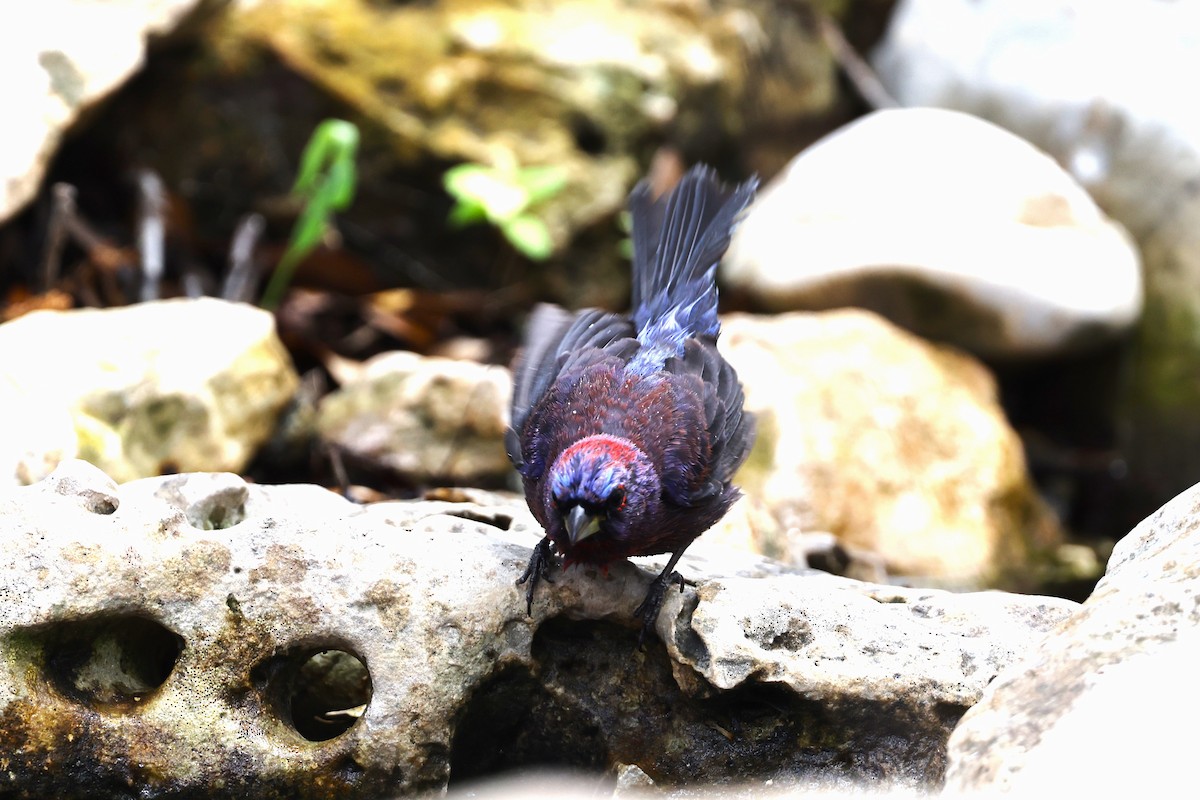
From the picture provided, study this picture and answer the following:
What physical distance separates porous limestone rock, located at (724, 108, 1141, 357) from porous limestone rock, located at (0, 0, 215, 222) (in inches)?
115

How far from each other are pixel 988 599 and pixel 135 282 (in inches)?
150

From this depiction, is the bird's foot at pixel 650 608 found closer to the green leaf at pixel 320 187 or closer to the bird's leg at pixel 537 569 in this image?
the bird's leg at pixel 537 569

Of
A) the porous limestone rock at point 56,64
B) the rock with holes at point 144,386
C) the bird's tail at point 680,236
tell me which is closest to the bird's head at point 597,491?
the bird's tail at point 680,236

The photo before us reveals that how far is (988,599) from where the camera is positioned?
2.68 metres

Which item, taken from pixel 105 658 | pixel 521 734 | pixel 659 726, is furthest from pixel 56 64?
pixel 659 726

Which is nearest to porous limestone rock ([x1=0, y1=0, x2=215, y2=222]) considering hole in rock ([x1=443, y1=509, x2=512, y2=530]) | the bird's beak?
hole in rock ([x1=443, y1=509, x2=512, y2=530])

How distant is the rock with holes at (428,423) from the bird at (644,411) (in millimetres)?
907

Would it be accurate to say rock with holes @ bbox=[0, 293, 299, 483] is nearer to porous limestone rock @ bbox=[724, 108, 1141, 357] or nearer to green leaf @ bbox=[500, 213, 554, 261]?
green leaf @ bbox=[500, 213, 554, 261]

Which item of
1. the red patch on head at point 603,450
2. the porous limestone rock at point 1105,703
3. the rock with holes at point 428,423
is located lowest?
the rock with holes at point 428,423

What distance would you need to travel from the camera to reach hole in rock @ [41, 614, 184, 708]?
2.39m

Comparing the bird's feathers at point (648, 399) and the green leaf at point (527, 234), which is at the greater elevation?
the bird's feathers at point (648, 399)

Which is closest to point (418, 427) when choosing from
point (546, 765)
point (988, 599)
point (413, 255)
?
point (413, 255)

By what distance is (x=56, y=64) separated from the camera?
4.41 metres

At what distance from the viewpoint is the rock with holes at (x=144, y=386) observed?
3271 mm
